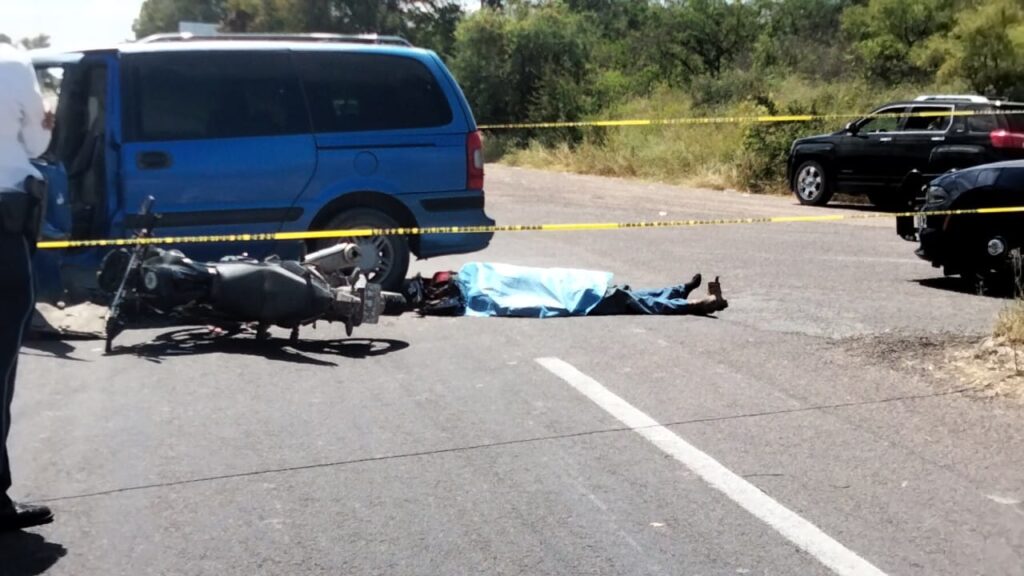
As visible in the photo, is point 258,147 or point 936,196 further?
point 936,196

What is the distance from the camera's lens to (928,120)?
733 inches

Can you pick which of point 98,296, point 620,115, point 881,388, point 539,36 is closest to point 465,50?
point 539,36

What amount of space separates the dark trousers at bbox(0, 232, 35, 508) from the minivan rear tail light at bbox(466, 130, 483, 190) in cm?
565

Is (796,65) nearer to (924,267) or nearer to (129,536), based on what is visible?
(924,267)

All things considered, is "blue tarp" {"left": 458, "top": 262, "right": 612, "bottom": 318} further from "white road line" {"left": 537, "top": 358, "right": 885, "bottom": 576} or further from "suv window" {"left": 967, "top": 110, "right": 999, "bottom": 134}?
"suv window" {"left": 967, "top": 110, "right": 999, "bottom": 134}

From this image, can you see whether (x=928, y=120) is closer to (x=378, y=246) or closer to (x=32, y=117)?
(x=378, y=246)

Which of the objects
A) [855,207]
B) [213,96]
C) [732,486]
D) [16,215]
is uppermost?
[213,96]

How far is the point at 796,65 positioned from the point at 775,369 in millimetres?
33818

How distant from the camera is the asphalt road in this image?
4840 millimetres

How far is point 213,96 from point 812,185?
1269cm

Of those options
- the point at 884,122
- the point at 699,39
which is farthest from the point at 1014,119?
the point at 699,39

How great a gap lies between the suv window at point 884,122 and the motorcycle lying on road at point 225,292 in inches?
491

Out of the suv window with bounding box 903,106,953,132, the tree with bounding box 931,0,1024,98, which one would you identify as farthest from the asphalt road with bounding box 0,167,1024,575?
the tree with bounding box 931,0,1024,98

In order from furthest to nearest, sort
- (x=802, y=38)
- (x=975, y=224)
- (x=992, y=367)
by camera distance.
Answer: (x=802, y=38) → (x=975, y=224) → (x=992, y=367)
